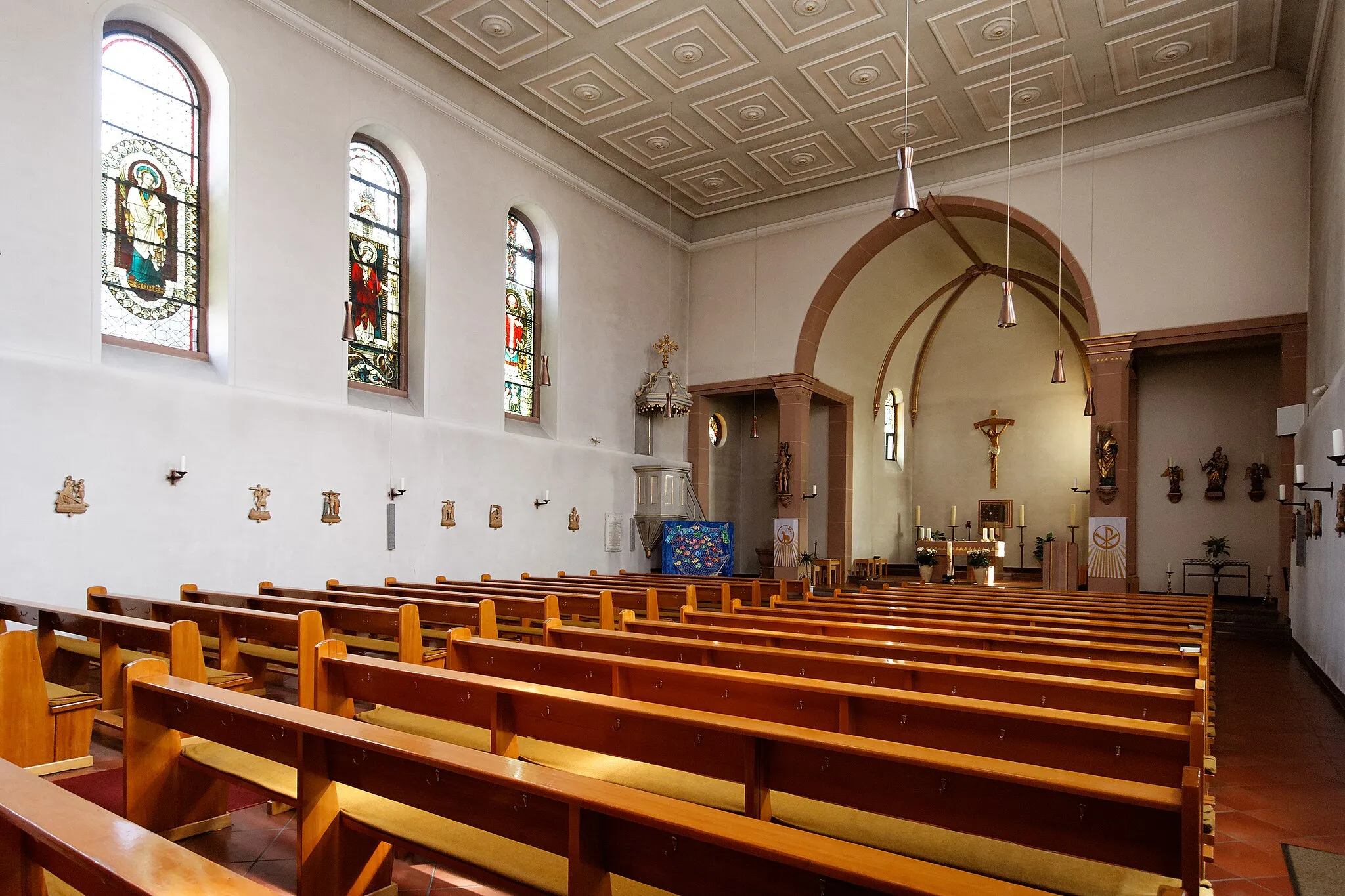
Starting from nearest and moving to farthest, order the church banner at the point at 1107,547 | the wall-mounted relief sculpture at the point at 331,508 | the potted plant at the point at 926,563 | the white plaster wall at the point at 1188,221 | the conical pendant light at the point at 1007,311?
the wall-mounted relief sculpture at the point at 331,508 → the conical pendant light at the point at 1007,311 → the white plaster wall at the point at 1188,221 → the church banner at the point at 1107,547 → the potted plant at the point at 926,563

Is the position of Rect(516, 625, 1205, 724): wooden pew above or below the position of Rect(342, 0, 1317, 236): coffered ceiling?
below

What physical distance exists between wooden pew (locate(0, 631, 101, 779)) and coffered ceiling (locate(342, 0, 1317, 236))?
8.28 m

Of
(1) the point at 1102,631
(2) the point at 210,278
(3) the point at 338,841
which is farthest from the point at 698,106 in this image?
(3) the point at 338,841

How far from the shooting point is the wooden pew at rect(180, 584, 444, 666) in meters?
3.86

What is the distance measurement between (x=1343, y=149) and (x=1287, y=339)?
13.6 ft

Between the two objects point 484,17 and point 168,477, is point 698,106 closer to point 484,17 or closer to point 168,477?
point 484,17

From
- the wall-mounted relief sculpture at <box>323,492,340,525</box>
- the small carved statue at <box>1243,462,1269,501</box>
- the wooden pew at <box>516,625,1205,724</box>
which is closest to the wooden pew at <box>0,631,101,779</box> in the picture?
the wooden pew at <box>516,625,1205,724</box>

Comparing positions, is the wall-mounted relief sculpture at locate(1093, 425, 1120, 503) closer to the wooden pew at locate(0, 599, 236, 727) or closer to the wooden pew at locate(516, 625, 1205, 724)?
the wooden pew at locate(516, 625, 1205, 724)

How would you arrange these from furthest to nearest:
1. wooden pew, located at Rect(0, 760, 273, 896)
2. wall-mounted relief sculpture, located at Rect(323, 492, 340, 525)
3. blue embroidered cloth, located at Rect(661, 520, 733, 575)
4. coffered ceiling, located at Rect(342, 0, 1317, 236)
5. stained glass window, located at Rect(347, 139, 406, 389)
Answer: blue embroidered cloth, located at Rect(661, 520, 733, 575) < stained glass window, located at Rect(347, 139, 406, 389) < coffered ceiling, located at Rect(342, 0, 1317, 236) < wall-mounted relief sculpture, located at Rect(323, 492, 340, 525) < wooden pew, located at Rect(0, 760, 273, 896)

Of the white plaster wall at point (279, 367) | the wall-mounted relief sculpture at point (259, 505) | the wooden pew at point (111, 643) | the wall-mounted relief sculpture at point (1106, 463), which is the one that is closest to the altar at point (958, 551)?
the wall-mounted relief sculpture at point (1106, 463)

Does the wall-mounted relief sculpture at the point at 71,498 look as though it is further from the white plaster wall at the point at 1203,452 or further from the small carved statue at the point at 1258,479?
the small carved statue at the point at 1258,479

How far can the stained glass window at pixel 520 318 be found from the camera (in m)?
11.8

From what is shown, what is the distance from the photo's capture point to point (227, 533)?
773 centimetres

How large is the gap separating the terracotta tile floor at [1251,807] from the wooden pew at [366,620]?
57cm
